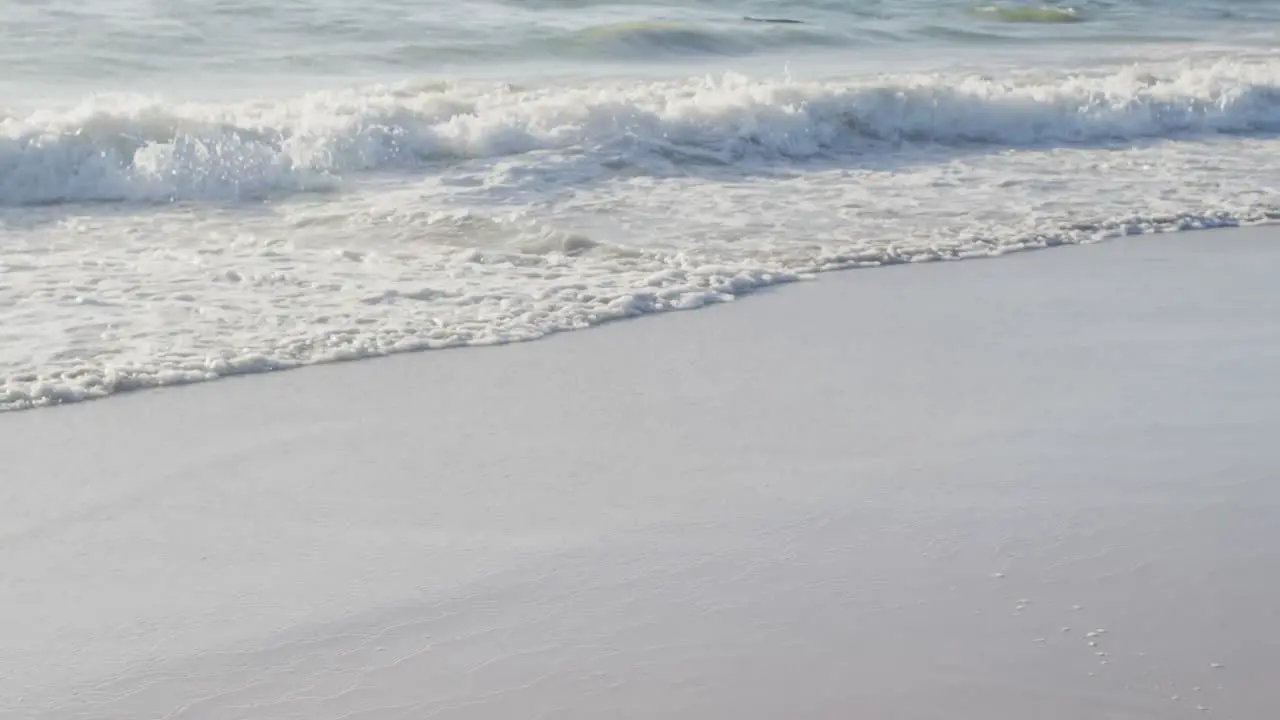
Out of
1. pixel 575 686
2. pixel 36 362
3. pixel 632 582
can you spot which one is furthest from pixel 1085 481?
pixel 36 362

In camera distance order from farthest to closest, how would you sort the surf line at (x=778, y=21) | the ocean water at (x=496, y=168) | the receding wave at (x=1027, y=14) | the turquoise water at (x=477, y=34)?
1. the receding wave at (x=1027, y=14)
2. the surf line at (x=778, y=21)
3. the turquoise water at (x=477, y=34)
4. the ocean water at (x=496, y=168)

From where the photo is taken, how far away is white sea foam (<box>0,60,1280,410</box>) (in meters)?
6.12

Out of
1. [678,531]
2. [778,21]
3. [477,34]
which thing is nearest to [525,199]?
[678,531]

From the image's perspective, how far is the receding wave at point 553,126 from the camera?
9.35 metres

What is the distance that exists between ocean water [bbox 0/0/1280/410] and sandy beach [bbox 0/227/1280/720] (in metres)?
0.68

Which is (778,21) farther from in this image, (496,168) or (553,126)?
(496,168)

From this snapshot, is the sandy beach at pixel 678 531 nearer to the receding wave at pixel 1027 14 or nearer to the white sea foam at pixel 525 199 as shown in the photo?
the white sea foam at pixel 525 199

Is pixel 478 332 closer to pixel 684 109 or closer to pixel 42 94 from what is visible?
pixel 684 109

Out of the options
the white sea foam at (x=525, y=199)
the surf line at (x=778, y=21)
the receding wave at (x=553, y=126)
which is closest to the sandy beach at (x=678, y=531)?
the white sea foam at (x=525, y=199)

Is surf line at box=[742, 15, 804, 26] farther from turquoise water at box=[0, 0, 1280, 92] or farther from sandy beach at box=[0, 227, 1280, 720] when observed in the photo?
sandy beach at box=[0, 227, 1280, 720]

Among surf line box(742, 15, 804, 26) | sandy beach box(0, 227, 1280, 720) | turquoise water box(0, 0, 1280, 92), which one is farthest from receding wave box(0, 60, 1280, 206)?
surf line box(742, 15, 804, 26)

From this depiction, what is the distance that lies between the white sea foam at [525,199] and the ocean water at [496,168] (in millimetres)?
27

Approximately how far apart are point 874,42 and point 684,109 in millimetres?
6857

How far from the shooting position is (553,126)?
1077cm
